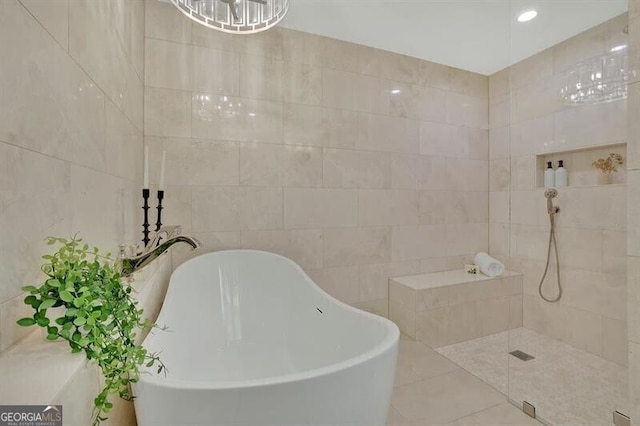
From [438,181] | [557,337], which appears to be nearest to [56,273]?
[438,181]

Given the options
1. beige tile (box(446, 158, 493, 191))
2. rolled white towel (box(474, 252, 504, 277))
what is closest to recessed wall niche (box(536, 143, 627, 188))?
beige tile (box(446, 158, 493, 191))

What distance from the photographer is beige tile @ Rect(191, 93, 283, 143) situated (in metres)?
2.04

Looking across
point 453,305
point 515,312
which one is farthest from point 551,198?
point 453,305

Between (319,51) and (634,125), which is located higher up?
(319,51)

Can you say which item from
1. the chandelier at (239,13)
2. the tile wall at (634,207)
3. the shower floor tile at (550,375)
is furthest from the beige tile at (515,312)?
the chandelier at (239,13)

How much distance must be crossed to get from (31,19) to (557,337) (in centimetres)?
340

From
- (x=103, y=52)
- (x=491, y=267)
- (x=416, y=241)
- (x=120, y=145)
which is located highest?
(x=103, y=52)

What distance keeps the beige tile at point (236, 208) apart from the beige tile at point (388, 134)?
896 millimetres

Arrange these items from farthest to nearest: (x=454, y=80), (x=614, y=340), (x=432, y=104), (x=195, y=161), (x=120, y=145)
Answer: (x=454, y=80)
(x=432, y=104)
(x=195, y=161)
(x=614, y=340)
(x=120, y=145)

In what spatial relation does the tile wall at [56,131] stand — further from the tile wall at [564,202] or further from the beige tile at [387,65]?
the tile wall at [564,202]

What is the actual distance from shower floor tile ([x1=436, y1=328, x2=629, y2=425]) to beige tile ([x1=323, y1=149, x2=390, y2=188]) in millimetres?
1474

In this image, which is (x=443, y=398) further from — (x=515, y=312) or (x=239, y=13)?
(x=239, y=13)

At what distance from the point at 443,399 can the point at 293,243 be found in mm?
1370

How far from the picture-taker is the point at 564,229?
235cm
